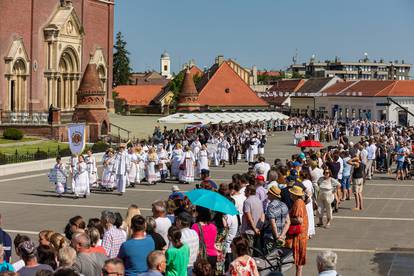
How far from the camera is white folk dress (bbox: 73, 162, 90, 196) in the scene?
2336cm

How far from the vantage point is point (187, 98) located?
197 ft

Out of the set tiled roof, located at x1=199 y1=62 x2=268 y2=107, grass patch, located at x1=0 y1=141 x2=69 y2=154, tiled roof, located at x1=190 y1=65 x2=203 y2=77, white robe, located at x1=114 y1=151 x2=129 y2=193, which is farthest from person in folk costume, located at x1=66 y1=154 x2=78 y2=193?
tiled roof, located at x1=190 y1=65 x2=203 y2=77

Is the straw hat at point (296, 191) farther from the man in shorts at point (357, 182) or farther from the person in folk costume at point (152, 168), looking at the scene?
the person in folk costume at point (152, 168)

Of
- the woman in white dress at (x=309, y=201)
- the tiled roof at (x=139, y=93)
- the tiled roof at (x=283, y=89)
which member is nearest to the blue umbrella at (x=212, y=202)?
the woman in white dress at (x=309, y=201)

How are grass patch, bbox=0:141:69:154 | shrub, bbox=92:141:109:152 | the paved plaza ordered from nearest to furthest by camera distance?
1. the paved plaza
2. grass patch, bbox=0:141:69:154
3. shrub, bbox=92:141:109:152

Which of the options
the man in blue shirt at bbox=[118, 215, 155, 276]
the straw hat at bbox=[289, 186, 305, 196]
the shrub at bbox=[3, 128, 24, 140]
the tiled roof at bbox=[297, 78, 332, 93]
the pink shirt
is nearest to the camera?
the man in blue shirt at bbox=[118, 215, 155, 276]

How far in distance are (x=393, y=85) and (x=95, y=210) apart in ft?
219

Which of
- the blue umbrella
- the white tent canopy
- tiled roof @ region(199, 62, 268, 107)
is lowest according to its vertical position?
the blue umbrella

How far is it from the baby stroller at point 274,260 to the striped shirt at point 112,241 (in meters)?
1.96

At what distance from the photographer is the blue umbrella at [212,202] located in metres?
11.5

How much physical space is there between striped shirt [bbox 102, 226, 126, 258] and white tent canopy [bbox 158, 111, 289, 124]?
34591 millimetres

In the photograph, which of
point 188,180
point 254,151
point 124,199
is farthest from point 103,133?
point 124,199

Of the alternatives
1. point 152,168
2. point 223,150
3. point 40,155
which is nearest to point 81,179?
point 152,168

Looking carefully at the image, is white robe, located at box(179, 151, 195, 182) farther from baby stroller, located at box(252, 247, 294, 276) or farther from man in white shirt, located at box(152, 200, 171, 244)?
man in white shirt, located at box(152, 200, 171, 244)
